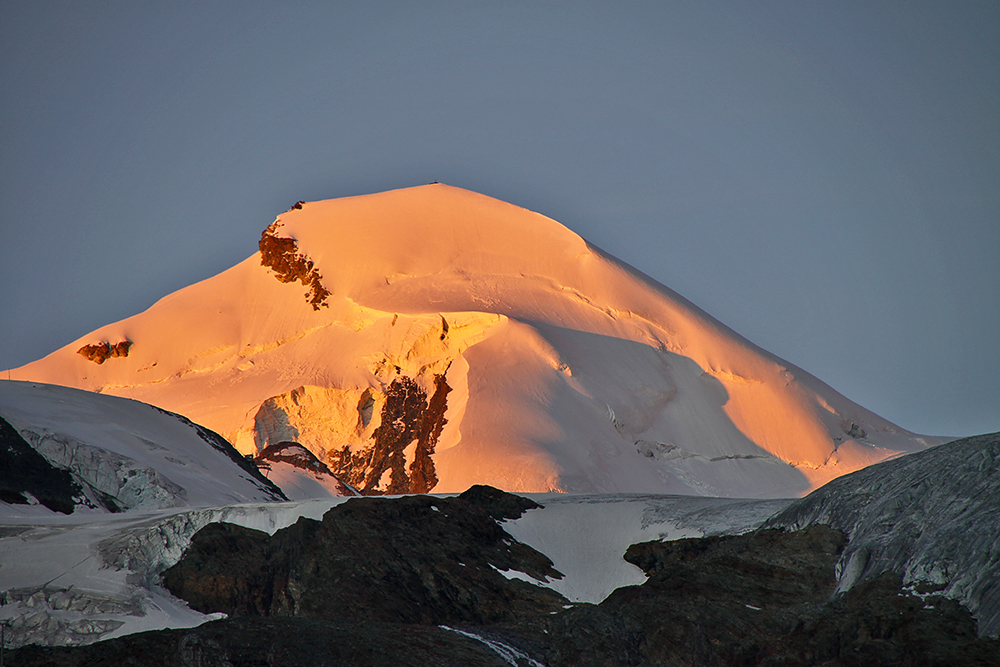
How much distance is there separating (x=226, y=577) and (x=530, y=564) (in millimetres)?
6463

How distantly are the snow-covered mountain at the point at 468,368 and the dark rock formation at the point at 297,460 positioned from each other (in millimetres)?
5997

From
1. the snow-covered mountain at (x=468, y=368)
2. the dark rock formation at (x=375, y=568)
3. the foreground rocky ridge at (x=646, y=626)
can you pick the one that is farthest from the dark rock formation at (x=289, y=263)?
the foreground rocky ridge at (x=646, y=626)

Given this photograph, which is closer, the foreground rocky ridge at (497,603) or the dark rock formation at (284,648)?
the dark rock formation at (284,648)

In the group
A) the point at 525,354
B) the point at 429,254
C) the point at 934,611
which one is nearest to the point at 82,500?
the point at 934,611

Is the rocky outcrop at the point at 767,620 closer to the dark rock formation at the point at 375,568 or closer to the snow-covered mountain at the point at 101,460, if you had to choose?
the dark rock formation at the point at 375,568

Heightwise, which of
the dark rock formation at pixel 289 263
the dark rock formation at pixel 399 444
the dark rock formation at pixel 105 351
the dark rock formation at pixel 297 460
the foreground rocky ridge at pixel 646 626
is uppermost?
the dark rock formation at pixel 289 263

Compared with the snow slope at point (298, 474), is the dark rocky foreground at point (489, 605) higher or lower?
lower

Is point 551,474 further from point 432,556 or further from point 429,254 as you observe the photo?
point 432,556

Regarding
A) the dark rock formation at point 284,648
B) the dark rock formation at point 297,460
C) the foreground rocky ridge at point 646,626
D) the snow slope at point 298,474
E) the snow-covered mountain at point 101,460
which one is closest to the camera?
the dark rock formation at point 284,648

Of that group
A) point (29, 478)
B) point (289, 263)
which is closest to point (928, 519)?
point (29, 478)

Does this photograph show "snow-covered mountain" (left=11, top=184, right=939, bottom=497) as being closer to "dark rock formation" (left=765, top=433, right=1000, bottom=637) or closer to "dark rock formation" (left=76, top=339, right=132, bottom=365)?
"dark rock formation" (left=76, top=339, right=132, bottom=365)

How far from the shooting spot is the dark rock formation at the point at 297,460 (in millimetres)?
44688

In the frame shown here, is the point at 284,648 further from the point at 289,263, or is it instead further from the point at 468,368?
the point at 289,263

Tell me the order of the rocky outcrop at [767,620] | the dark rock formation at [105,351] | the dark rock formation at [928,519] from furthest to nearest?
the dark rock formation at [105,351] < the dark rock formation at [928,519] < the rocky outcrop at [767,620]
